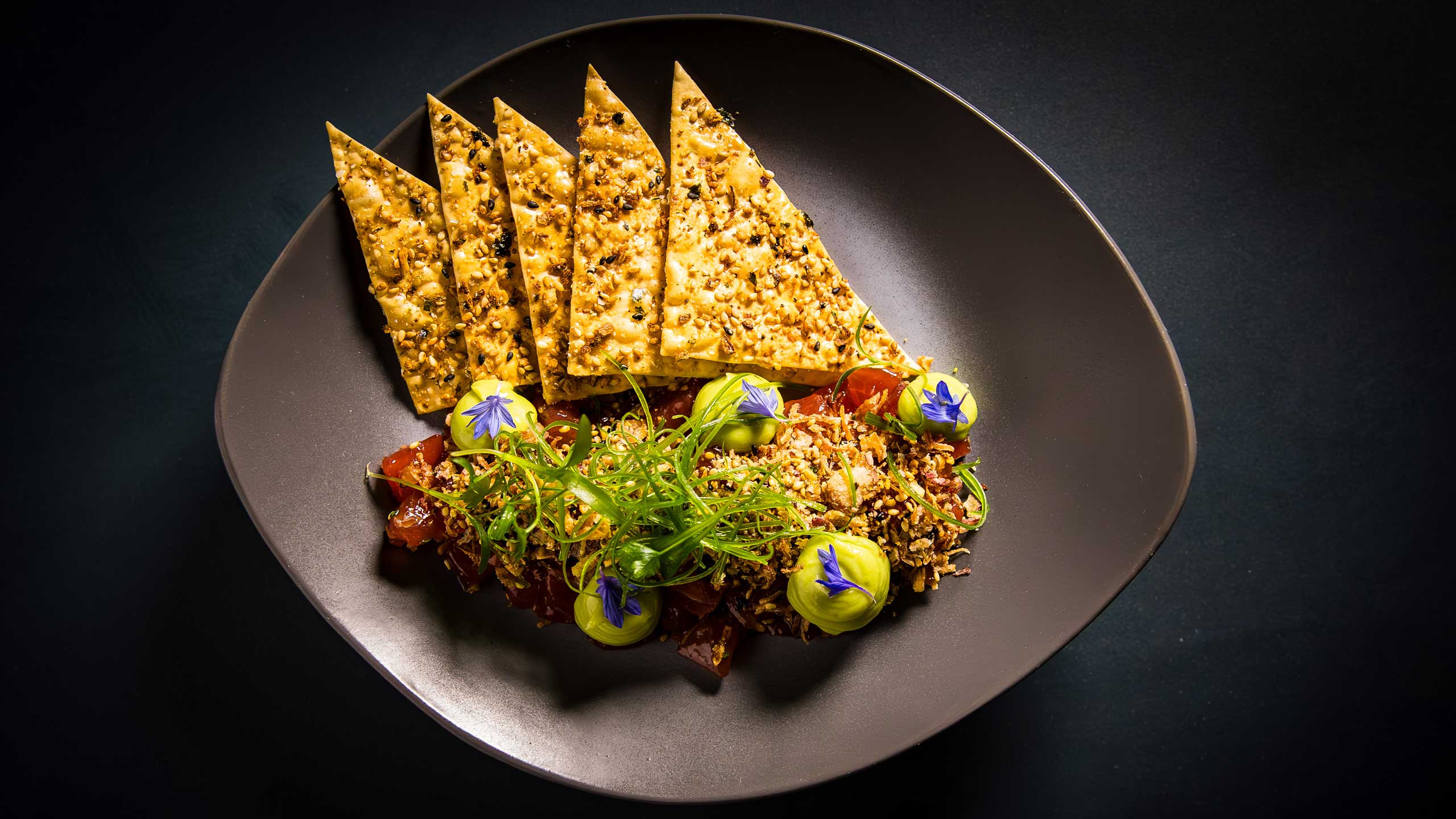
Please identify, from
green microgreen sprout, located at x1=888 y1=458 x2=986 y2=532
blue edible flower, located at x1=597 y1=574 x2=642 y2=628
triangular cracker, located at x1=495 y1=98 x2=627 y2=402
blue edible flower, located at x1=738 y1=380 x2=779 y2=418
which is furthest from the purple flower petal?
green microgreen sprout, located at x1=888 y1=458 x2=986 y2=532

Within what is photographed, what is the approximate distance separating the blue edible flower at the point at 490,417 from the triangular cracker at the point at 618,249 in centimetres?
25

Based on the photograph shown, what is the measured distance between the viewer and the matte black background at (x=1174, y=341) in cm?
276

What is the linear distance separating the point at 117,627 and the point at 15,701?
1.45ft

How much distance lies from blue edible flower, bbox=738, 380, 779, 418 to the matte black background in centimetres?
147

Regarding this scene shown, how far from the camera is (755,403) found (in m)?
2.29

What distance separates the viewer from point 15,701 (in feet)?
9.06

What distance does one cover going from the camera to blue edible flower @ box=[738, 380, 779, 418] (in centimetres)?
228

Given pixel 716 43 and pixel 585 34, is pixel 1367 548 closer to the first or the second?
pixel 716 43

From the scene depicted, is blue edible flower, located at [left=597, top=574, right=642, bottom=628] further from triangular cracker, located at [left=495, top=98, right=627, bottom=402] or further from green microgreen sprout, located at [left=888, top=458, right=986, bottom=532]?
green microgreen sprout, located at [left=888, top=458, right=986, bottom=532]

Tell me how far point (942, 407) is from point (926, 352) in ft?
1.36

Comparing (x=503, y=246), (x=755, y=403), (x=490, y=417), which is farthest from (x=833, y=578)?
(x=503, y=246)

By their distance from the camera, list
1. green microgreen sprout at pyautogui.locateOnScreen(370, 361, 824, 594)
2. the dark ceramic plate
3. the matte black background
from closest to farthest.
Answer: green microgreen sprout at pyautogui.locateOnScreen(370, 361, 824, 594)
the dark ceramic plate
the matte black background

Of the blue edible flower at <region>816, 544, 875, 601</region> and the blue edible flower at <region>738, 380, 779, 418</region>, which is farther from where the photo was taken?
the blue edible flower at <region>738, 380, 779, 418</region>

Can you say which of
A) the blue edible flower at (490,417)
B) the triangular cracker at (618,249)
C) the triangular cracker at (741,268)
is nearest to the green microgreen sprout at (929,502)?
the triangular cracker at (741,268)
